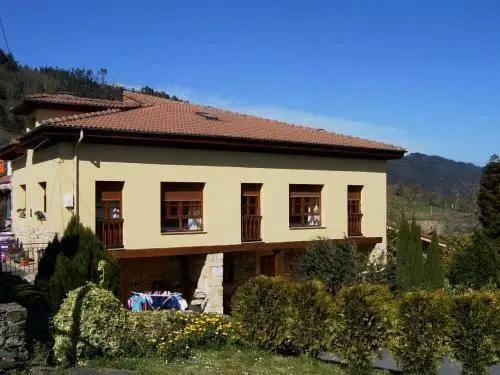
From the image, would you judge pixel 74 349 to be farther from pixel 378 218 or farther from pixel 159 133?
pixel 378 218

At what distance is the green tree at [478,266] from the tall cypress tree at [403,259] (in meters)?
2.10

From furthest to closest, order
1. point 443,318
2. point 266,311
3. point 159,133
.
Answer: point 159,133 < point 266,311 < point 443,318

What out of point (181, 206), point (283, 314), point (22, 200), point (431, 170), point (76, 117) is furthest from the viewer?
point (431, 170)

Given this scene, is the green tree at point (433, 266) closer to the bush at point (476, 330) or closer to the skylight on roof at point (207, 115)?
the skylight on roof at point (207, 115)

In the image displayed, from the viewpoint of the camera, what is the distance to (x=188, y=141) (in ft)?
54.0

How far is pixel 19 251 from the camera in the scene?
1783 cm

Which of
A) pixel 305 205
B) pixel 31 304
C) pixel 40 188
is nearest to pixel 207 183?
pixel 305 205

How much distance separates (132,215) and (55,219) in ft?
7.10

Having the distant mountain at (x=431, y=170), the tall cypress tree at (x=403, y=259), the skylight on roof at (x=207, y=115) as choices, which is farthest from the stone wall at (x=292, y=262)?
the distant mountain at (x=431, y=170)

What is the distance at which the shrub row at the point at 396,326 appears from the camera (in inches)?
362

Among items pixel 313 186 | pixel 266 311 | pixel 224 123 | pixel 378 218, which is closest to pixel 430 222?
pixel 378 218

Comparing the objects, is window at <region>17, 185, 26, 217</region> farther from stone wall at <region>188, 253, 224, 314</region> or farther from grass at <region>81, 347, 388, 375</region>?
grass at <region>81, 347, 388, 375</region>

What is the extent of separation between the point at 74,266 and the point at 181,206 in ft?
15.7

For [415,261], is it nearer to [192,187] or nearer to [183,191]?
[192,187]
